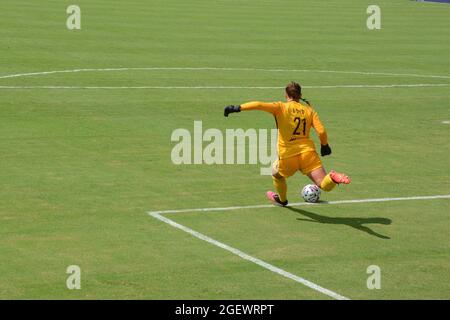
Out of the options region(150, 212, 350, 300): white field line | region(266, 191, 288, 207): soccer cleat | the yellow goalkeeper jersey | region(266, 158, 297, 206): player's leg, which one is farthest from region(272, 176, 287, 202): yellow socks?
region(150, 212, 350, 300): white field line

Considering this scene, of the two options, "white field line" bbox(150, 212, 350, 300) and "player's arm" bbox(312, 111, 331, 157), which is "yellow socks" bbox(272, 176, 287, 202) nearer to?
"player's arm" bbox(312, 111, 331, 157)

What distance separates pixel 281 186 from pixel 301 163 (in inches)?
21.8

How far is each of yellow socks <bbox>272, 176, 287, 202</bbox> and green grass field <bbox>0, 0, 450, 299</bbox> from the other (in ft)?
0.79

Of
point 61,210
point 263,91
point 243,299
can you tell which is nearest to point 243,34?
point 263,91

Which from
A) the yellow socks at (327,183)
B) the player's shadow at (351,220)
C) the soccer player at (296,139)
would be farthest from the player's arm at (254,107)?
the player's shadow at (351,220)

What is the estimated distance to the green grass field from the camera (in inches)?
486

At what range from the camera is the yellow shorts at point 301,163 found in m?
15.3

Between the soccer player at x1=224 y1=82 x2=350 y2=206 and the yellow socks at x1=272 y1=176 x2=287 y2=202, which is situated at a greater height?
the soccer player at x1=224 y1=82 x2=350 y2=206

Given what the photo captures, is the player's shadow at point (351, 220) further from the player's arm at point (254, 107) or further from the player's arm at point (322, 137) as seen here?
the player's arm at point (254, 107)

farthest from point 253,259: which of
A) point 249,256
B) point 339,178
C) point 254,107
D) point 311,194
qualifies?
point 311,194

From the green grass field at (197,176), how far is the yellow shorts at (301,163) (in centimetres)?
68

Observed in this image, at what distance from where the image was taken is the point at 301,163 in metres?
15.3
